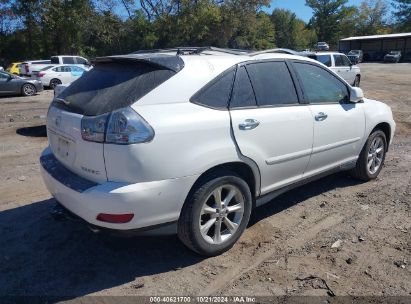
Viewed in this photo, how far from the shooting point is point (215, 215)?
3482 mm

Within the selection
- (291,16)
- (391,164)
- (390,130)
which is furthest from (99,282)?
(291,16)

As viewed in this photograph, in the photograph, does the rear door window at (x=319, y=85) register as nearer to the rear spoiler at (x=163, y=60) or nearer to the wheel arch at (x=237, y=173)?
the wheel arch at (x=237, y=173)

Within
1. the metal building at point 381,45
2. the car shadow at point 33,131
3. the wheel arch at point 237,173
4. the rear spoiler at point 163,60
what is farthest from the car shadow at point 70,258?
the metal building at point 381,45

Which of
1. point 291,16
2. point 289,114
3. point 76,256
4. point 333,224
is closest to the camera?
point 76,256

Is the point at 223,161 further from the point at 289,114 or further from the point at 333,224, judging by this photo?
the point at 333,224

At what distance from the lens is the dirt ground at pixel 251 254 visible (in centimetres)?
319

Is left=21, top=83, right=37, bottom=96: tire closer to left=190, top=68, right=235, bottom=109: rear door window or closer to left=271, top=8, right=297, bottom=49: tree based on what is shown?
left=190, top=68, right=235, bottom=109: rear door window

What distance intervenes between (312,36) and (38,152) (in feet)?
268

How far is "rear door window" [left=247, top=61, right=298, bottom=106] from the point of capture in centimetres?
379

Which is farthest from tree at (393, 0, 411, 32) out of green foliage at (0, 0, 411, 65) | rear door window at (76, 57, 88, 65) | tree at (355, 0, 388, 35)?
rear door window at (76, 57, 88, 65)

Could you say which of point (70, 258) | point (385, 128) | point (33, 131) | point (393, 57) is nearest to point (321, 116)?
point (385, 128)

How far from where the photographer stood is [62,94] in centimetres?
378

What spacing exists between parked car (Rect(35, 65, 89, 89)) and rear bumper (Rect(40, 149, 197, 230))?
62.1ft

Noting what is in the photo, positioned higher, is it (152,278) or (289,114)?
(289,114)
